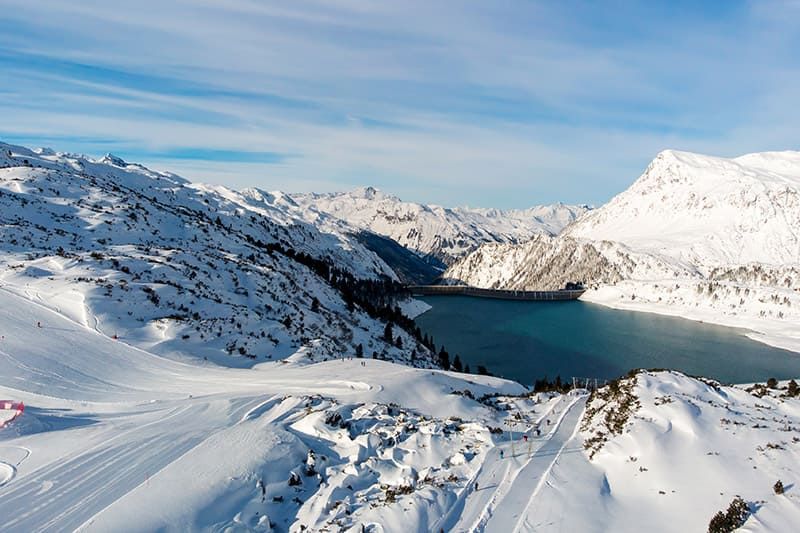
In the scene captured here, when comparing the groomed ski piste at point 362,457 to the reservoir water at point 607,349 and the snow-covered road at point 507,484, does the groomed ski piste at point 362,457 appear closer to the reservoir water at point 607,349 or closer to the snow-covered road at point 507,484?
the snow-covered road at point 507,484

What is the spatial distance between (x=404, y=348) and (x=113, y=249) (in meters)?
59.4

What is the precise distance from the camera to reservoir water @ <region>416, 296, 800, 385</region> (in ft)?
376

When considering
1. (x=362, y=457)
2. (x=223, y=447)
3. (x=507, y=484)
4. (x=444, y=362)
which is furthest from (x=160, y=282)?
(x=444, y=362)

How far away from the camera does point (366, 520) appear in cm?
2067

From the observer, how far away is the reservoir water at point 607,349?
4518 inches

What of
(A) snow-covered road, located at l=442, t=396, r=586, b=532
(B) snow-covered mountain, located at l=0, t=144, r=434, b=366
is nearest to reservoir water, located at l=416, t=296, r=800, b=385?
(B) snow-covered mountain, located at l=0, t=144, r=434, b=366

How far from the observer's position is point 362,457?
27.1 metres

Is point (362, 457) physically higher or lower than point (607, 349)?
higher

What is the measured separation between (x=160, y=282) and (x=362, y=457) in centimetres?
5023

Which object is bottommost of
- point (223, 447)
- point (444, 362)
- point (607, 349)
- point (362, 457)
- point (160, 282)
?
point (607, 349)

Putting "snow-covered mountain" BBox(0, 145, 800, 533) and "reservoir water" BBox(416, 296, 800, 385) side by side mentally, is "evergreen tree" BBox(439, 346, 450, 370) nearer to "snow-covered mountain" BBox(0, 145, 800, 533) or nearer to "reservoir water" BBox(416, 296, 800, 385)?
"reservoir water" BBox(416, 296, 800, 385)

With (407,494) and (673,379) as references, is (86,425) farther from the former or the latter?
(673,379)

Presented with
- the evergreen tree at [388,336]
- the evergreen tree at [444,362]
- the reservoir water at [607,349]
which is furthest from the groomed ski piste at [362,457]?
the reservoir water at [607,349]

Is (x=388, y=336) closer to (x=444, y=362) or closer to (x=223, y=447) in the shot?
(x=444, y=362)
